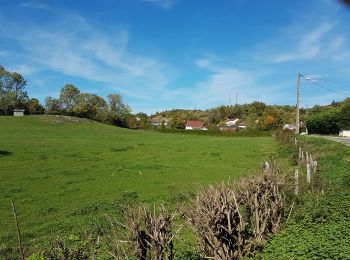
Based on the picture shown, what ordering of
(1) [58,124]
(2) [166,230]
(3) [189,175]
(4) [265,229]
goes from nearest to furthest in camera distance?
(2) [166,230], (4) [265,229], (3) [189,175], (1) [58,124]

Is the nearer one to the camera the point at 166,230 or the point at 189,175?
the point at 166,230

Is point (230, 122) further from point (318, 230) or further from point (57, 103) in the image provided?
point (318, 230)

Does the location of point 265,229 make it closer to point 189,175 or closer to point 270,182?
point 270,182

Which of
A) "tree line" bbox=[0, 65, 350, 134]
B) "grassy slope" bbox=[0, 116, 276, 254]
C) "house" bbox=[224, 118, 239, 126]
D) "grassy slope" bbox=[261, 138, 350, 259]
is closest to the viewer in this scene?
"grassy slope" bbox=[261, 138, 350, 259]

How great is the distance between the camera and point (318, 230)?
35.5 feet

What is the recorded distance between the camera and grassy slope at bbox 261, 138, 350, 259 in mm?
8727

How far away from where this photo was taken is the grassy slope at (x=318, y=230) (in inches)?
344

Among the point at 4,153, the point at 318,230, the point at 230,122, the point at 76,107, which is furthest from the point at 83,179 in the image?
the point at 230,122

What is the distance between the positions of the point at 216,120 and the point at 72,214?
16502 centimetres

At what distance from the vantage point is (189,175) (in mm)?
26125

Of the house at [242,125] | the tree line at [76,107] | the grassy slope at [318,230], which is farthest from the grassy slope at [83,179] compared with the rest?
the house at [242,125]

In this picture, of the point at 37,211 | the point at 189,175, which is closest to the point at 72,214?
the point at 37,211

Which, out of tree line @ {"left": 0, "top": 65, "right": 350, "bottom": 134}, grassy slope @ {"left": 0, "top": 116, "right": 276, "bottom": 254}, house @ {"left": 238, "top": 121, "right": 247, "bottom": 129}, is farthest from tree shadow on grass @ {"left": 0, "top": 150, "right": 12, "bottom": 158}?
house @ {"left": 238, "top": 121, "right": 247, "bottom": 129}

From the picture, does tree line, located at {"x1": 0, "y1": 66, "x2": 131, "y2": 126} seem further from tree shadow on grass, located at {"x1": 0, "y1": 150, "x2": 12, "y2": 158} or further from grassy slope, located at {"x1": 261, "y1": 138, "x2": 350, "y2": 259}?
grassy slope, located at {"x1": 261, "y1": 138, "x2": 350, "y2": 259}
